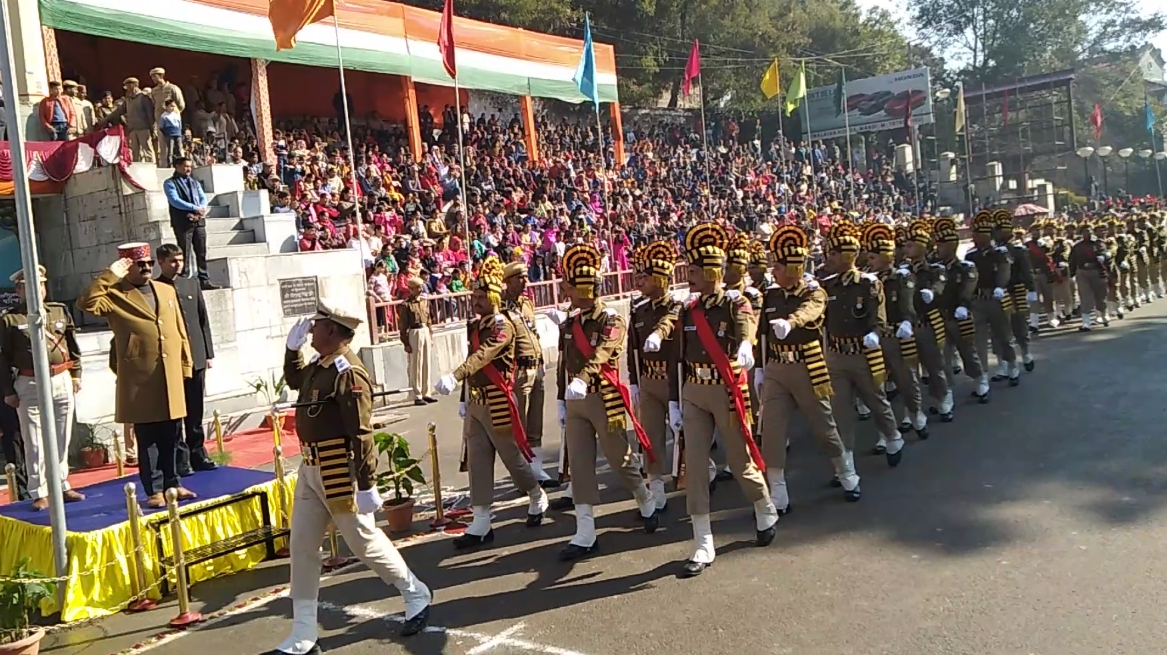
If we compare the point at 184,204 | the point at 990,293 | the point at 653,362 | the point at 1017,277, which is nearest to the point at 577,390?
the point at 653,362

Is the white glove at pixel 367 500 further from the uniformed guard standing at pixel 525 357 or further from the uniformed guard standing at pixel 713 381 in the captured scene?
the uniformed guard standing at pixel 525 357

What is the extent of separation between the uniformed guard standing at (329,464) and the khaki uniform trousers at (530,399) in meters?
2.80

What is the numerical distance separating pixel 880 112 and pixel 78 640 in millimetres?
48165

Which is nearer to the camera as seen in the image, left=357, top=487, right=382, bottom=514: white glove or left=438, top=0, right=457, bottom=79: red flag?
left=357, top=487, right=382, bottom=514: white glove

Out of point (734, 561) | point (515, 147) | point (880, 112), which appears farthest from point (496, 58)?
point (880, 112)

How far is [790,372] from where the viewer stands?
7.38 meters

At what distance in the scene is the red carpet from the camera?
10000mm

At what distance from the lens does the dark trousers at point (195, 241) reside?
11.9 m

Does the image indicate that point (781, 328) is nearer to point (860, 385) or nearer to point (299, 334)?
point (860, 385)

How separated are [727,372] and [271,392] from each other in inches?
357

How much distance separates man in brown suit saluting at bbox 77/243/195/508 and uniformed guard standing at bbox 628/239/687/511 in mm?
3522

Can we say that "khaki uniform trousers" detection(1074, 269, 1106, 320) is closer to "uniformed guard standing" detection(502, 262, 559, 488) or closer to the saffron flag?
"uniformed guard standing" detection(502, 262, 559, 488)

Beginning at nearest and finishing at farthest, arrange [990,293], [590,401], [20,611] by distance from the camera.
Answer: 1. [20,611]
2. [590,401]
3. [990,293]

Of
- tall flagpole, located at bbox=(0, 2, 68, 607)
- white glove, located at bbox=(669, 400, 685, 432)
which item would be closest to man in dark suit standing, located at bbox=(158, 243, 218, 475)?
tall flagpole, located at bbox=(0, 2, 68, 607)
